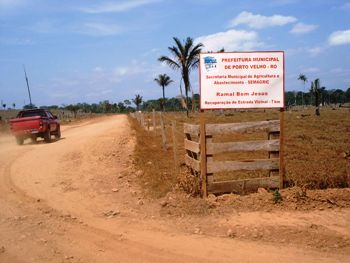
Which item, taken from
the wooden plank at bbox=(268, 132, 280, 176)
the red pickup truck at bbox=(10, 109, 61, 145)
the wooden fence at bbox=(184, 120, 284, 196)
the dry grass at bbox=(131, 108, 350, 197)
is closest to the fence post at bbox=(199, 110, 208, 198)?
the wooden fence at bbox=(184, 120, 284, 196)

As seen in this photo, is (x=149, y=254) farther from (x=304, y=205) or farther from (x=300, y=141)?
(x=300, y=141)

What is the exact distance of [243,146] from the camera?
836 cm

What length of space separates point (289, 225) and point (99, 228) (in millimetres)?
3052

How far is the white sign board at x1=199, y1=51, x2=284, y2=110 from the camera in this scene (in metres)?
8.25

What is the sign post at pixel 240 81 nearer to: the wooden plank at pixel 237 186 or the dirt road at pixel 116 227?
the wooden plank at pixel 237 186

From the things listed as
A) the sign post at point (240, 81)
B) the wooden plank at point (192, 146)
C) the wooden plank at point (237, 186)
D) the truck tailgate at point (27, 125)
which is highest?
the sign post at point (240, 81)

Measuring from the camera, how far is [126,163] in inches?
485

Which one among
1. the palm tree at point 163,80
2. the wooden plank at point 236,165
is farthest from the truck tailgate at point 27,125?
the palm tree at point 163,80

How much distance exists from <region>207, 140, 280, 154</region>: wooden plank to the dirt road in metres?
Result: 1.47

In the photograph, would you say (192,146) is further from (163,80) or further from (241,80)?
(163,80)

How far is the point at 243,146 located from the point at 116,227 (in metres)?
3.03

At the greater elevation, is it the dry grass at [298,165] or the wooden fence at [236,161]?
the wooden fence at [236,161]

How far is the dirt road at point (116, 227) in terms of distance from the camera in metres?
5.66

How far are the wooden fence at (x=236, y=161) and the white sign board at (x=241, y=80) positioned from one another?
17.1 inches
